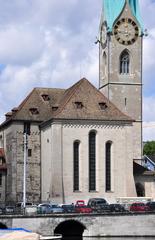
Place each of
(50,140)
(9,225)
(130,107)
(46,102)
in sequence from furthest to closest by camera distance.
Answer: (130,107), (46,102), (50,140), (9,225)

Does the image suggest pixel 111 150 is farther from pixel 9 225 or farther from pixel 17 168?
pixel 9 225

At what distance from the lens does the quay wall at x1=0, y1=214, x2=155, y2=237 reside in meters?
69.6

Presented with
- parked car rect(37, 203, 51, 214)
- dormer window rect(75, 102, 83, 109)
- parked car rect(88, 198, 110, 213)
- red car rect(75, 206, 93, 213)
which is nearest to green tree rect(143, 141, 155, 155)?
dormer window rect(75, 102, 83, 109)

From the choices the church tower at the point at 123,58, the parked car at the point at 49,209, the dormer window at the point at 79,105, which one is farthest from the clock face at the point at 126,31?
the parked car at the point at 49,209

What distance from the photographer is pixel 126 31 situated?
342ft

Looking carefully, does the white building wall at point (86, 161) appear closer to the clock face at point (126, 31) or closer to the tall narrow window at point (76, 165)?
the tall narrow window at point (76, 165)

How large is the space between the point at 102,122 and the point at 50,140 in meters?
5.92

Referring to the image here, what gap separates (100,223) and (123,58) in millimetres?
36847

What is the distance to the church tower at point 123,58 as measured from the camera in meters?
102

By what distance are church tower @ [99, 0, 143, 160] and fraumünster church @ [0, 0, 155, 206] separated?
26.6 feet

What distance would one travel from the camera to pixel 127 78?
102938 mm

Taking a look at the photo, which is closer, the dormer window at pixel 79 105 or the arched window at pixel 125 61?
the dormer window at pixel 79 105

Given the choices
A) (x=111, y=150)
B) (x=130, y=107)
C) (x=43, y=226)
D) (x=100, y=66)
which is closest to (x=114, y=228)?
(x=43, y=226)

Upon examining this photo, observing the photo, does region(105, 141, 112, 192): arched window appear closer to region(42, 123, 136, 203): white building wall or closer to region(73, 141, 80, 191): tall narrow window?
region(42, 123, 136, 203): white building wall
